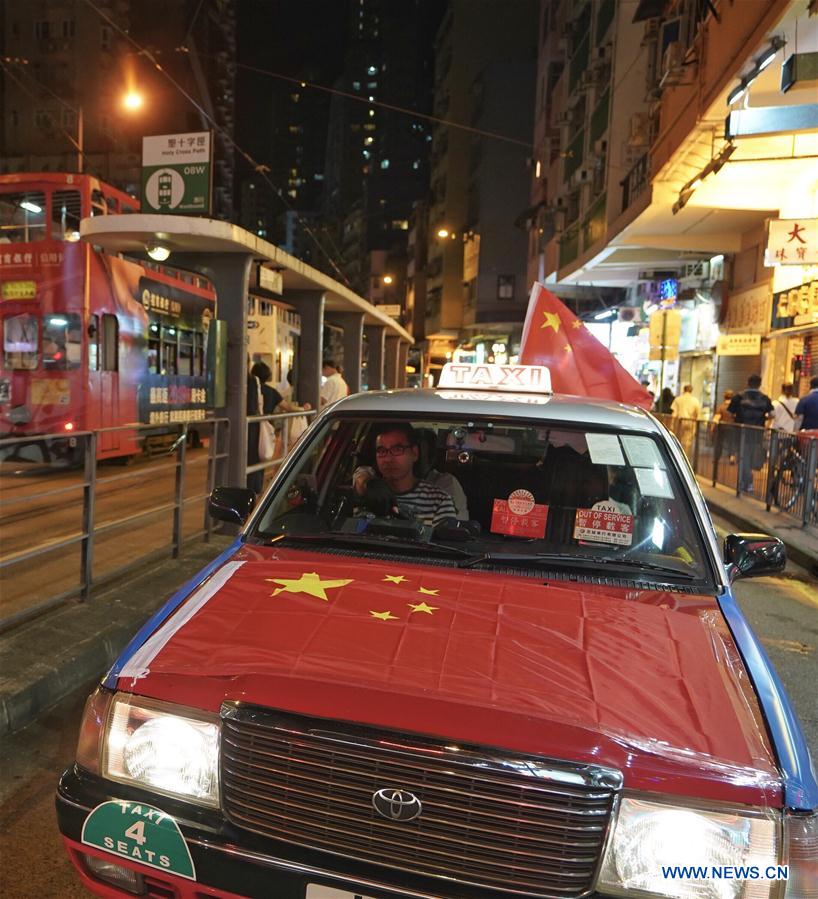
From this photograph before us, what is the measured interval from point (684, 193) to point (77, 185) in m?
10.5

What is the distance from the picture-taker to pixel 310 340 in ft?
35.5

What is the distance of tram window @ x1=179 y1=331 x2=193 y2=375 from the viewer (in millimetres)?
15159

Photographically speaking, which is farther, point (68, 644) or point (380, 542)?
point (68, 644)

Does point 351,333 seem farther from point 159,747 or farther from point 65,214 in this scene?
point 159,747

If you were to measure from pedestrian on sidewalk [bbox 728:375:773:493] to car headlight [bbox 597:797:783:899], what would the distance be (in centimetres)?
1034

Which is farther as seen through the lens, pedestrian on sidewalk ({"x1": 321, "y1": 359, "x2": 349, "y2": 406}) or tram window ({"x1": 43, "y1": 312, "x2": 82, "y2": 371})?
pedestrian on sidewalk ({"x1": 321, "y1": 359, "x2": 349, "y2": 406})

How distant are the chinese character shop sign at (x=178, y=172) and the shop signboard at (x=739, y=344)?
12.7 m

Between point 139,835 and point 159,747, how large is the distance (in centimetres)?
22

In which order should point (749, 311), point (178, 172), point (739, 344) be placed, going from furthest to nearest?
point (749, 311) → point (739, 344) → point (178, 172)

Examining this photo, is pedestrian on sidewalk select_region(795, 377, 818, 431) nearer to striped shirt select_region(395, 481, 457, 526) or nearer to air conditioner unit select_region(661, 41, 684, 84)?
air conditioner unit select_region(661, 41, 684, 84)

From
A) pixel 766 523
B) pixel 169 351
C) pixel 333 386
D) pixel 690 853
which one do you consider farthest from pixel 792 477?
pixel 169 351

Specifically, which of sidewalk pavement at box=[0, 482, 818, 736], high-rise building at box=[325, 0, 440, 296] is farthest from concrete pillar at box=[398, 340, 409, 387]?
high-rise building at box=[325, 0, 440, 296]

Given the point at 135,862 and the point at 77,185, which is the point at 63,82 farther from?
the point at 135,862

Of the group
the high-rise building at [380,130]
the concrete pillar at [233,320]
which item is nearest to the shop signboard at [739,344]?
the concrete pillar at [233,320]
